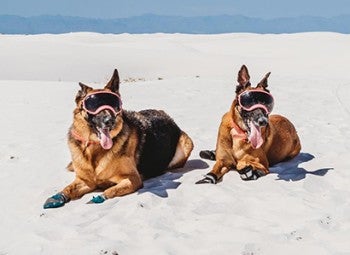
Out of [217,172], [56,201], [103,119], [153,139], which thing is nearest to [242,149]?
[217,172]

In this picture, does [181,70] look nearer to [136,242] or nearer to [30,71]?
[30,71]

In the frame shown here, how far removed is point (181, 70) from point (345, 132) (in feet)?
109

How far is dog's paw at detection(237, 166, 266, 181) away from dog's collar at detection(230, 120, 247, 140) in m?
0.42

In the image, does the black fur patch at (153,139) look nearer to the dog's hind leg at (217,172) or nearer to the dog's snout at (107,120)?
the dog's snout at (107,120)

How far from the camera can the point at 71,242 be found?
5699 mm

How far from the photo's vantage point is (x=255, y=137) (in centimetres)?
766

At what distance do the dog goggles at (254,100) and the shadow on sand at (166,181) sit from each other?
1.39 meters

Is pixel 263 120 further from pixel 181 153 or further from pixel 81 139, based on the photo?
pixel 81 139

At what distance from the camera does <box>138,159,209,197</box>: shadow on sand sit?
7.33 metres

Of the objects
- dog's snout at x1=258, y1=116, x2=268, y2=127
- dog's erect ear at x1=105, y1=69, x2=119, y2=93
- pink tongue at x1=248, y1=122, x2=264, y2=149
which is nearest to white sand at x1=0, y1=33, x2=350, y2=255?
pink tongue at x1=248, y1=122, x2=264, y2=149

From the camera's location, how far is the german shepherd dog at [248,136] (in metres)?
7.46

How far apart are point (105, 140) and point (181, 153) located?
2.07 metres

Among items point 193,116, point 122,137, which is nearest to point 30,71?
point 193,116

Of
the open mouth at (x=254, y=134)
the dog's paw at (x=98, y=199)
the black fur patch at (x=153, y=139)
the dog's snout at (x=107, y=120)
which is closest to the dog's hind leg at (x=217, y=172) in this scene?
the open mouth at (x=254, y=134)
